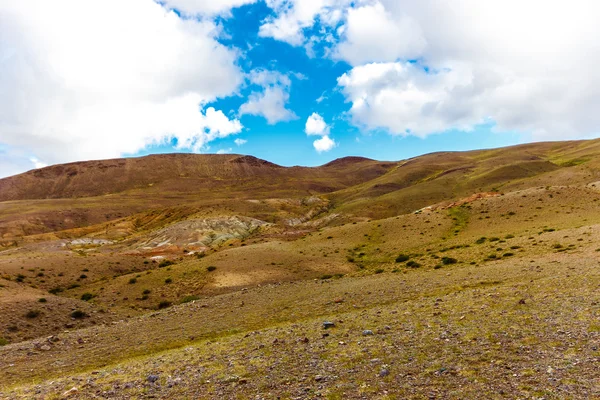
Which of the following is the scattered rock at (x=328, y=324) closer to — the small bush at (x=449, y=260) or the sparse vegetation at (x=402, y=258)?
the small bush at (x=449, y=260)

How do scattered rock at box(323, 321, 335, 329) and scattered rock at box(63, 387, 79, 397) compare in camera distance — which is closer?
scattered rock at box(63, 387, 79, 397)

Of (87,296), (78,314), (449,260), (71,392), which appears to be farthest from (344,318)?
(87,296)

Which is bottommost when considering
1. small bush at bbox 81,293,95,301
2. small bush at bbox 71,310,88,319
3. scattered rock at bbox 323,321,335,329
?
scattered rock at bbox 323,321,335,329

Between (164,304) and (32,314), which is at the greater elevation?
(32,314)

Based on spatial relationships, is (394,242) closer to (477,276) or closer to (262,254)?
(262,254)

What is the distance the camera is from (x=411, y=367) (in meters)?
10.1

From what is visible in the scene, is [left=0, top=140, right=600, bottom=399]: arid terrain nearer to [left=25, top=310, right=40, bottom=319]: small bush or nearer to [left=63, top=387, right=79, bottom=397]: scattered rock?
[left=63, top=387, right=79, bottom=397]: scattered rock

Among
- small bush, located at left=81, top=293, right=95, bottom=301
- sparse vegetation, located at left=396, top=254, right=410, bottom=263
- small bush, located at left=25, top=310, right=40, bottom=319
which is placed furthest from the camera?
sparse vegetation, located at left=396, top=254, right=410, bottom=263

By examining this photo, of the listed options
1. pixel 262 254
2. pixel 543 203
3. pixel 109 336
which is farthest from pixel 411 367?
pixel 543 203

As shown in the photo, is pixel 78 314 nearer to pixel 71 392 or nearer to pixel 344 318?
pixel 71 392

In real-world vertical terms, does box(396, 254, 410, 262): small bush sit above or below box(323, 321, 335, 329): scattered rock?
below

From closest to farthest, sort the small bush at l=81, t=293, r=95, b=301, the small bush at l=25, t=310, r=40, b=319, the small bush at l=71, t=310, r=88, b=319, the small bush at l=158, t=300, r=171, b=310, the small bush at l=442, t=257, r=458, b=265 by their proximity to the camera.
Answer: the small bush at l=25, t=310, r=40, b=319, the small bush at l=71, t=310, r=88, b=319, the small bush at l=442, t=257, r=458, b=265, the small bush at l=158, t=300, r=171, b=310, the small bush at l=81, t=293, r=95, b=301

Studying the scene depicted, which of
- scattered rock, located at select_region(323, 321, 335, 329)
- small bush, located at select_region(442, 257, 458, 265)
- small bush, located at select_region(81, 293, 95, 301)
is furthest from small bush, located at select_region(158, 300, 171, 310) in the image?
small bush, located at select_region(442, 257, 458, 265)

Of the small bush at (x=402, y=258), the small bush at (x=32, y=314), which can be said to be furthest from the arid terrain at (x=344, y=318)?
the small bush at (x=402, y=258)
